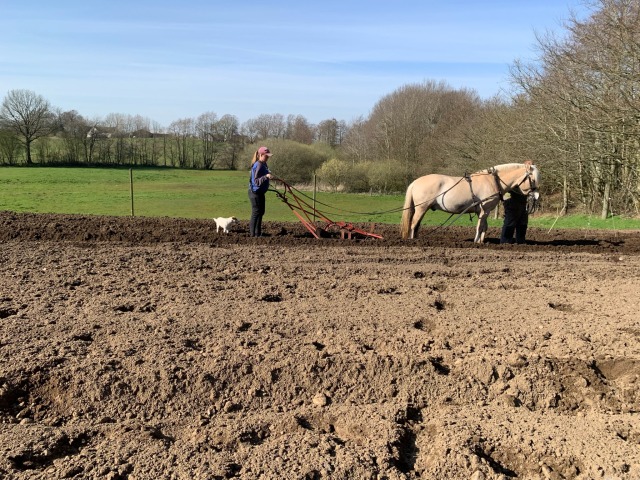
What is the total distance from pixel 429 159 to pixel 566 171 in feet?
57.5

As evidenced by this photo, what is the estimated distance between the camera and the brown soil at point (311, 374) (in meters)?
3.27

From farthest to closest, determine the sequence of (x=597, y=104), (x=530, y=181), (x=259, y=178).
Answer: (x=597, y=104) < (x=530, y=181) < (x=259, y=178)

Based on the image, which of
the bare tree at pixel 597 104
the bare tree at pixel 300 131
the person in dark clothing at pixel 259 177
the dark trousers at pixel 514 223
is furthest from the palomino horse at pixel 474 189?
the bare tree at pixel 300 131

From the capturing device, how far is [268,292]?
6.48m

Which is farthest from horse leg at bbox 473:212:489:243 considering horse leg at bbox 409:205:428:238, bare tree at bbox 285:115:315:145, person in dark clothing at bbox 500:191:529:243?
bare tree at bbox 285:115:315:145

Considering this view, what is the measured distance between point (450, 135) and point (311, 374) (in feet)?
108

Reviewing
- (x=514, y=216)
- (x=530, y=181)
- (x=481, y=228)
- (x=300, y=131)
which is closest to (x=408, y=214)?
(x=481, y=228)

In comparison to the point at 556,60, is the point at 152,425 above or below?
below

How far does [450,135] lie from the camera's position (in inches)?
1367

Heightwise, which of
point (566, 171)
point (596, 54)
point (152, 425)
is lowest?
point (152, 425)

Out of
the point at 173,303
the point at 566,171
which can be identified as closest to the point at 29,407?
the point at 173,303

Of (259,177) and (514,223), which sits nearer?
(259,177)

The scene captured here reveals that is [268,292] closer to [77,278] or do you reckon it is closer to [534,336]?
[77,278]

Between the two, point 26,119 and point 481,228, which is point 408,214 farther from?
point 26,119
